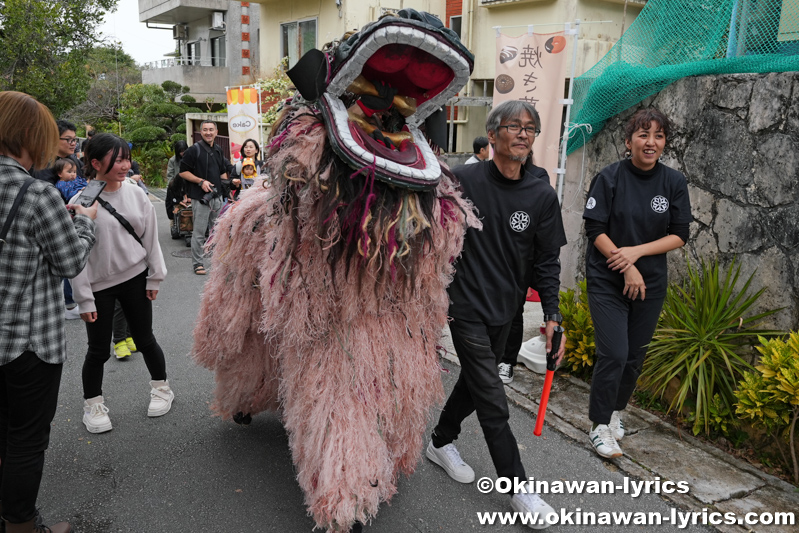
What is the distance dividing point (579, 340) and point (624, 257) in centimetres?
136

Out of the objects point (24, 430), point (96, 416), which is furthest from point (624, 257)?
point (96, 416)

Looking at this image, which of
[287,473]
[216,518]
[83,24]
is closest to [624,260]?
[287,473]

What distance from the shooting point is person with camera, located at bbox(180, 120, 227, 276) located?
758 centimetres

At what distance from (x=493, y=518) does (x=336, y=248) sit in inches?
62.8

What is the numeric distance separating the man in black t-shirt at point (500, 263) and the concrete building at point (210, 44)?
20.0 metres

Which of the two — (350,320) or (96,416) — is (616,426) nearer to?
(350,320)

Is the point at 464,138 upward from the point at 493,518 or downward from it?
upward

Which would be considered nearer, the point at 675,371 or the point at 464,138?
the point at 675,371

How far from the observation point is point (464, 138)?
14.6 metres

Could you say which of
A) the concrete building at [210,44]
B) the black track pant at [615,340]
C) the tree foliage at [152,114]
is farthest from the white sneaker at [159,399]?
the concrete building at [210,44]

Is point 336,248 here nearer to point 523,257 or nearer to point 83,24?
point 523,257

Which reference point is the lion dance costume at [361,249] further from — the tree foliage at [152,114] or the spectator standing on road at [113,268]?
the tree foliage at [152,114]

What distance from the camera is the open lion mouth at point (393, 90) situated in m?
2.18

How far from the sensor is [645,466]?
3.37m
